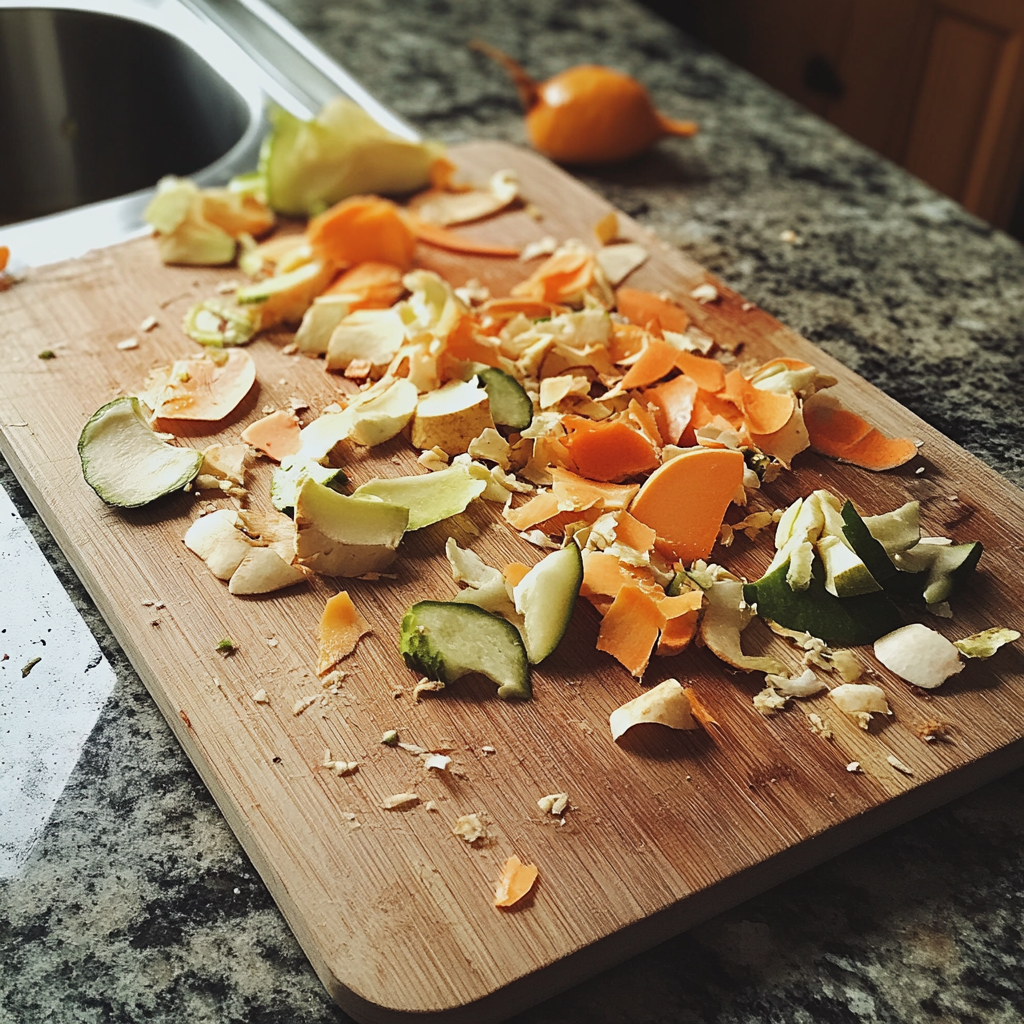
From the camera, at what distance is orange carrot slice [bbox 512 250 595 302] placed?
117 centimetres

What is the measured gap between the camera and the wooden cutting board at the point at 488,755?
25.2 inches

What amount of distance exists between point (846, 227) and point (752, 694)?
0.82m

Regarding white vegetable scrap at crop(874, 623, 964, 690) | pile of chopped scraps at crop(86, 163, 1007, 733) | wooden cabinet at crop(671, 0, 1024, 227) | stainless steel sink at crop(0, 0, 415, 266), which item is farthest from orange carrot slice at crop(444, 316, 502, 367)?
wooden cabinet at crop(671, 0, 1024, 227)

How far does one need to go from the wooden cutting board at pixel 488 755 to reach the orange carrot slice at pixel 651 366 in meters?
0.15

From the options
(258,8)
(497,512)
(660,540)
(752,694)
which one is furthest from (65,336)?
(258,8)

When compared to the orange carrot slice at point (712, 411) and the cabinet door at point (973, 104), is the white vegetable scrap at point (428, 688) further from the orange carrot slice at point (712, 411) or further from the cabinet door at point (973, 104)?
the cabinet door at point (973, 104)

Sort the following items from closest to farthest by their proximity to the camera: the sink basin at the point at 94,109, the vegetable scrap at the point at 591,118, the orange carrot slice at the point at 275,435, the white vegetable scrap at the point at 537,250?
the orange carrot slice at the point at 275,435
the white vegetable scrap at the point at 537,250
the vegetable scrap at the point at 591,118
the sink basin at the point at 94,109

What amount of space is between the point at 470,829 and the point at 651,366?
19.8 inches

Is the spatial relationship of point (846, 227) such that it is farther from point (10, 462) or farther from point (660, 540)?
point (10, 462)

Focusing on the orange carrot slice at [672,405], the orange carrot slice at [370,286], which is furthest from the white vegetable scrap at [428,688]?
the orange carrot slice at [370,286]

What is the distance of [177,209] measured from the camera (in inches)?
48.2

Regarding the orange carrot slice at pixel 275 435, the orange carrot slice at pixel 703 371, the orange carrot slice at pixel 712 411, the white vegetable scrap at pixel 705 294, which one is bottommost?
the orange carrot slice at pixel 275 435

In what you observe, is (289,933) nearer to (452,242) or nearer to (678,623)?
(678,623)

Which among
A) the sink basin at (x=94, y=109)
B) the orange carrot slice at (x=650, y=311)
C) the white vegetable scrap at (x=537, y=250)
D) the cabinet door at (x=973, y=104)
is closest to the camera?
the orange carrot slice at (x=650, y=311)
